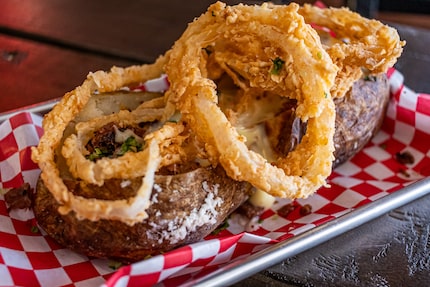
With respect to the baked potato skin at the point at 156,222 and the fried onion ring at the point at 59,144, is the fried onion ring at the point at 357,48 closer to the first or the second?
the baked potato skin at the point at 156,222

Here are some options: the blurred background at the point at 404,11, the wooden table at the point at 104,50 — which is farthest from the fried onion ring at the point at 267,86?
the blurred background at the point at 404,11

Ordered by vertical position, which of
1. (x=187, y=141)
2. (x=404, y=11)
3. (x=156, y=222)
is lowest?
(x=404, y=11)

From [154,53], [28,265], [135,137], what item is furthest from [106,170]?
[154,53]

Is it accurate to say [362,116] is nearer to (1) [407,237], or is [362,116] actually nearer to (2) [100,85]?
(1) [407,237]

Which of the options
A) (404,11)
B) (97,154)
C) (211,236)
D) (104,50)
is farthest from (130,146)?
(404,11)

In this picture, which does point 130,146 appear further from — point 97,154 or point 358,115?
point 358,115
